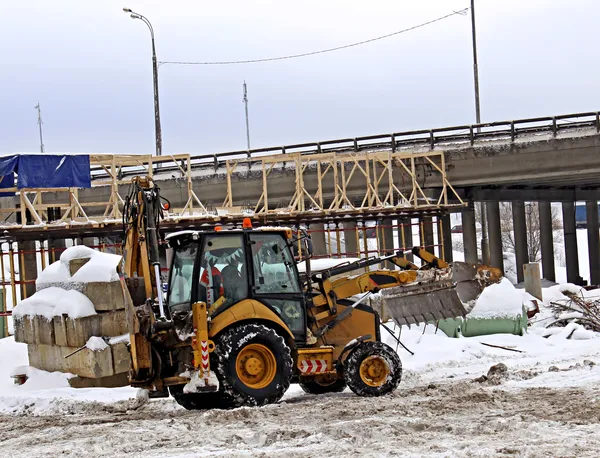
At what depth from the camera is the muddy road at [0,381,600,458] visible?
7.61m

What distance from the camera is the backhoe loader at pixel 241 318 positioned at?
10141 millimetres

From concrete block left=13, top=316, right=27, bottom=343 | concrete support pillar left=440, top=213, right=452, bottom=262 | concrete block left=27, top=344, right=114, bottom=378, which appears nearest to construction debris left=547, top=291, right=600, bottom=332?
concrete block left=27, top=344, right=114, bottom=378

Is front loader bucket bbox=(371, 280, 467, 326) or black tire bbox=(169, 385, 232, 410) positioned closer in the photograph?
black tire bbox=(169, 385, 232, 410)

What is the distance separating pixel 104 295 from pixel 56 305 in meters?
0.83

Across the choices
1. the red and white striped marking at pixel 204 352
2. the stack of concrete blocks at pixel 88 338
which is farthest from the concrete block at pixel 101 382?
the red and white striped marking at pixel 204 352

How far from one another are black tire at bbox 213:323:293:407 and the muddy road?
0.78ft

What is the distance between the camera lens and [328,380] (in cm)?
1205

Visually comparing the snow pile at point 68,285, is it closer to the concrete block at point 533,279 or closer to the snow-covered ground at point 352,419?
the snow-covered ground at point 352,419

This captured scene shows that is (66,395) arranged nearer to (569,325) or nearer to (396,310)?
(396,310)

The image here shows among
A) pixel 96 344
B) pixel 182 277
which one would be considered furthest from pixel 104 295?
pixel 182 277

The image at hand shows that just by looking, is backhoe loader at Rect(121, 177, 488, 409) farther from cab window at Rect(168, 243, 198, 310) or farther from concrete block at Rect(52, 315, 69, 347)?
concrete block at Rect(52, 315, 69, 347)

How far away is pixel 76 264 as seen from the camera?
14664 millimetres

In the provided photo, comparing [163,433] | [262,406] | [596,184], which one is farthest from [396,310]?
[596,184]

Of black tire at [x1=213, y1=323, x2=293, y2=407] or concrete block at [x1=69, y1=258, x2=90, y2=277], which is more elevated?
concrete block at [x1=69, y1=258, x2=90, y2=277]
